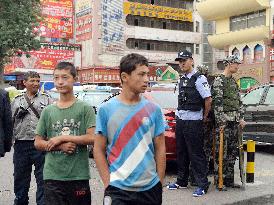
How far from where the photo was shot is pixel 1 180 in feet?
26.8

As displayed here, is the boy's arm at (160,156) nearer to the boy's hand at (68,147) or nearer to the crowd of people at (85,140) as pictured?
the crowd of people at (85,140)

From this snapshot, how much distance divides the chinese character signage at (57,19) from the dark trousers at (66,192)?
3980 cm

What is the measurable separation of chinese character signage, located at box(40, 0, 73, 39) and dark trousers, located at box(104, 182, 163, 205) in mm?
40630

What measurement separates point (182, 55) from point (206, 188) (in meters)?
1.88

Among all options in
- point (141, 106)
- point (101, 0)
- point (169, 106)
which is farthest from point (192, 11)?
point (141, 106)

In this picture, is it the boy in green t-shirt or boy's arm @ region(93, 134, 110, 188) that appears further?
the boy in green t-shirt

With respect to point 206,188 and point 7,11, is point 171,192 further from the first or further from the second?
point 7,11

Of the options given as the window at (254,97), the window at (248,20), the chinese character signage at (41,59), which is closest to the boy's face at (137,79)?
the window at (254,97)

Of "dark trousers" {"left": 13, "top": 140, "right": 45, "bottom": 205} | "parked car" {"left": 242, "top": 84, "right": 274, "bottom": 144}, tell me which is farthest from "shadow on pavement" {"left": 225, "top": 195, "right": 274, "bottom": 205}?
"parked car" {"left": 242, "top": 84, "right": 274, "bottom": 144}

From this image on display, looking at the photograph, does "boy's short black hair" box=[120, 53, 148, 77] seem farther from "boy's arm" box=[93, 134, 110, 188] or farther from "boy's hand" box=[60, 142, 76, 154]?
"boy's hand" box=[60, 142, 76, 154]

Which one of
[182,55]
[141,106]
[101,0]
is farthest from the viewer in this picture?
[101,0]

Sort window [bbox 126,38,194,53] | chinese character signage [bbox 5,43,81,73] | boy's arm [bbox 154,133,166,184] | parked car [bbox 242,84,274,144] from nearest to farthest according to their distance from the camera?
boy's arm [bbox 154,133,166,184] → parked car [bbox 242,84,274,144] → chinese character signage [bbox 5,43,81,73] → window [bbox 126,38,194,53]

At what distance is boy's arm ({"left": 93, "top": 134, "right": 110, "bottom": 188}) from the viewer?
3.25 metres

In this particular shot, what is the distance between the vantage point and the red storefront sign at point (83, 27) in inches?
1736
